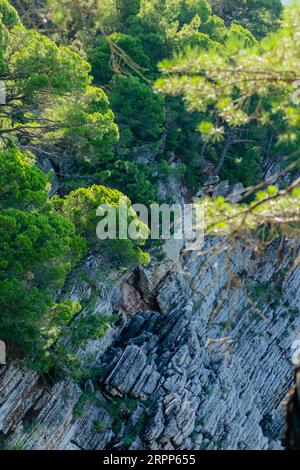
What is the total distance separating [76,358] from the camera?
18094 mm

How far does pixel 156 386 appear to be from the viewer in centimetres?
2019

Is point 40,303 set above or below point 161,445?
above

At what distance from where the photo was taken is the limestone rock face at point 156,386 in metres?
18.1

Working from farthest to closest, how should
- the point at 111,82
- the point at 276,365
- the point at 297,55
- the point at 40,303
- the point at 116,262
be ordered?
the point at 276,365 < the point at 111,82 < the point at 116,262 < the point at 40,303 < the point at 297,55

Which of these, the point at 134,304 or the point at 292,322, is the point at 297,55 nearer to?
the point at 134,304

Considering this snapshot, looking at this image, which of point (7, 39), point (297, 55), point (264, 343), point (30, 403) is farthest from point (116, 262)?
point (297, 55)

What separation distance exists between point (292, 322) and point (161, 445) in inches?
491

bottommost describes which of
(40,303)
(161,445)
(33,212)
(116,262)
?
(161,445)

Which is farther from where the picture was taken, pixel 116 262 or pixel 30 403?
pixel 116 262

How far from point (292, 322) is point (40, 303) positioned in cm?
1642

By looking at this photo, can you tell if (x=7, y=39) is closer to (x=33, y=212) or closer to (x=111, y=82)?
(x=33, y=212)

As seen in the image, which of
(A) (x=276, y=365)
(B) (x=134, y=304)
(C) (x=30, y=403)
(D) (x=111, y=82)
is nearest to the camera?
(C) (x=30, y=403)

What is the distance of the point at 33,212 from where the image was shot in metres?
16.7

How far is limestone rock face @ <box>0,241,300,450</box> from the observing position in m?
18.1
